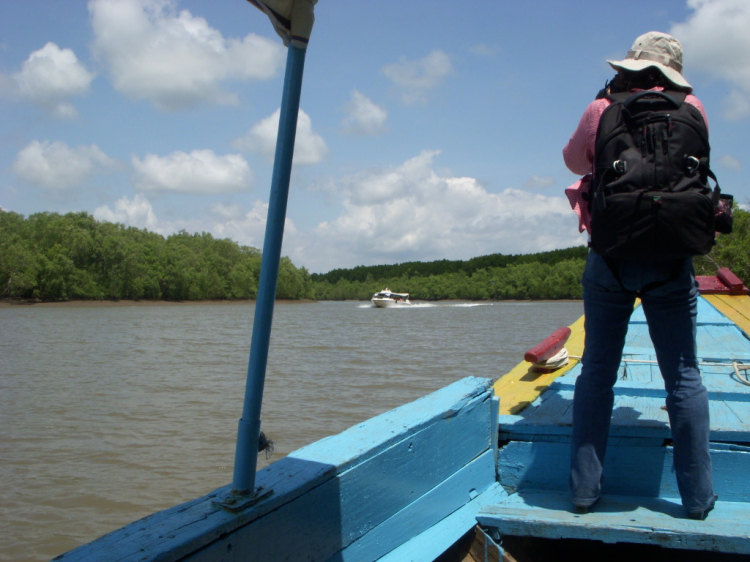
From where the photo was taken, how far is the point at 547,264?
9888cm

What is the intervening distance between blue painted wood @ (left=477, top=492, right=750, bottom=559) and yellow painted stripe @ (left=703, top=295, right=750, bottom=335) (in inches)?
120

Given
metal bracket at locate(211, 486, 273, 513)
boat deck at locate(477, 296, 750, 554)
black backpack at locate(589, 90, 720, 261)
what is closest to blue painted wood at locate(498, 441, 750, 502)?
boat deck at locate(477, 296, 750, 554)

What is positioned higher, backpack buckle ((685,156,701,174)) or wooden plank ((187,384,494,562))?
backpack buckle ((685,156,701,174))

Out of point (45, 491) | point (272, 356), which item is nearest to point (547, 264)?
point (272, 356)

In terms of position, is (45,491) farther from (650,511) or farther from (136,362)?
(136,362)

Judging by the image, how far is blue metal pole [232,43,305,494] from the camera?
4.21 feet

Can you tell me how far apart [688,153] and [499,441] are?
1.10 meters

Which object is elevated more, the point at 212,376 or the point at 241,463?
the point at 241,463

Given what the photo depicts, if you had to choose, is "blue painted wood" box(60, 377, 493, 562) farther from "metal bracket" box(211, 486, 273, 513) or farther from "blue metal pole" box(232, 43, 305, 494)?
"blue metal pole" box(232, 43, 305, 494)

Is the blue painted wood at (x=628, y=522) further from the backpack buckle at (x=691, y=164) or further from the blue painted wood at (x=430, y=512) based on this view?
the backpack buckle at (x=691, y=164)

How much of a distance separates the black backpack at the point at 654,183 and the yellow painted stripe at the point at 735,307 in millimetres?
3298

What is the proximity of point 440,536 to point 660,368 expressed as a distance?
0.79 metres

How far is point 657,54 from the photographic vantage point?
175 cm

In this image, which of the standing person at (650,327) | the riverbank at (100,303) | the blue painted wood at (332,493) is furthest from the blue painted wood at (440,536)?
the riverbank at (100,303)
